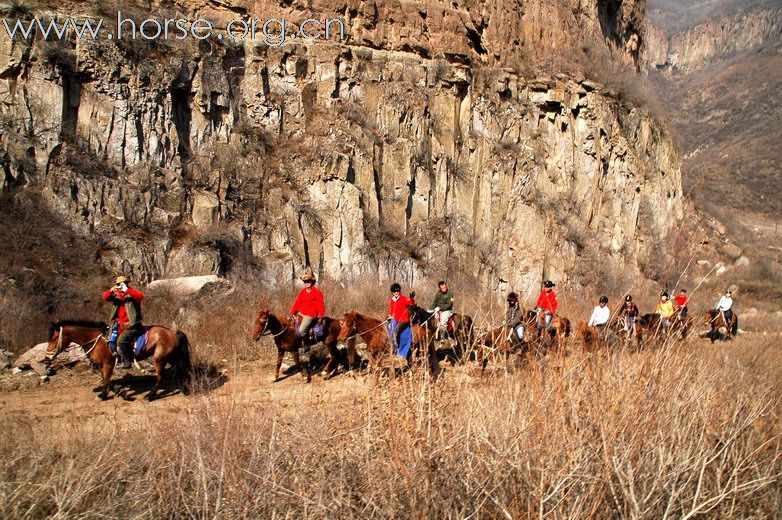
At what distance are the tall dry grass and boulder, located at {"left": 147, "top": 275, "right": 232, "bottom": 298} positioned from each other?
357 inches

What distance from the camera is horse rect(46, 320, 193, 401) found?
7.90m

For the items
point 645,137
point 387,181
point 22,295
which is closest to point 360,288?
point 387,181

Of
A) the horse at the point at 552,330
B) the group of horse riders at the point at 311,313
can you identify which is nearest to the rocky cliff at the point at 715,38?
the group of horse riders at the point at 311,313

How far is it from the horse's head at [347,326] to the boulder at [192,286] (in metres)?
5.80

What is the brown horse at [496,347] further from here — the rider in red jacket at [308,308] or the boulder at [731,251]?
the boulder at [731,251]

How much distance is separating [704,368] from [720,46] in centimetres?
16923

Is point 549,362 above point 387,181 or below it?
below

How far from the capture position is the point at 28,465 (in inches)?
137

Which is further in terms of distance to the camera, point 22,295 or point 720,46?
point 720,46

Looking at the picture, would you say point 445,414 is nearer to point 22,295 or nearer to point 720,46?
point 22,295

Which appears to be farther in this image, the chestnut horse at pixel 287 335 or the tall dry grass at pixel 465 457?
the chestnut horse at pixel 287 335

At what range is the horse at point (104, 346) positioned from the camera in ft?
25.9

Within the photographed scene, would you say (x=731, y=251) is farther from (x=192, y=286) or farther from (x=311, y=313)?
(x=192, y=286)

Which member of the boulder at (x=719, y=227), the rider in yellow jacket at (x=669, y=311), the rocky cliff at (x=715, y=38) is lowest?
the rider in yellow jacket at (x=669, y=311)
